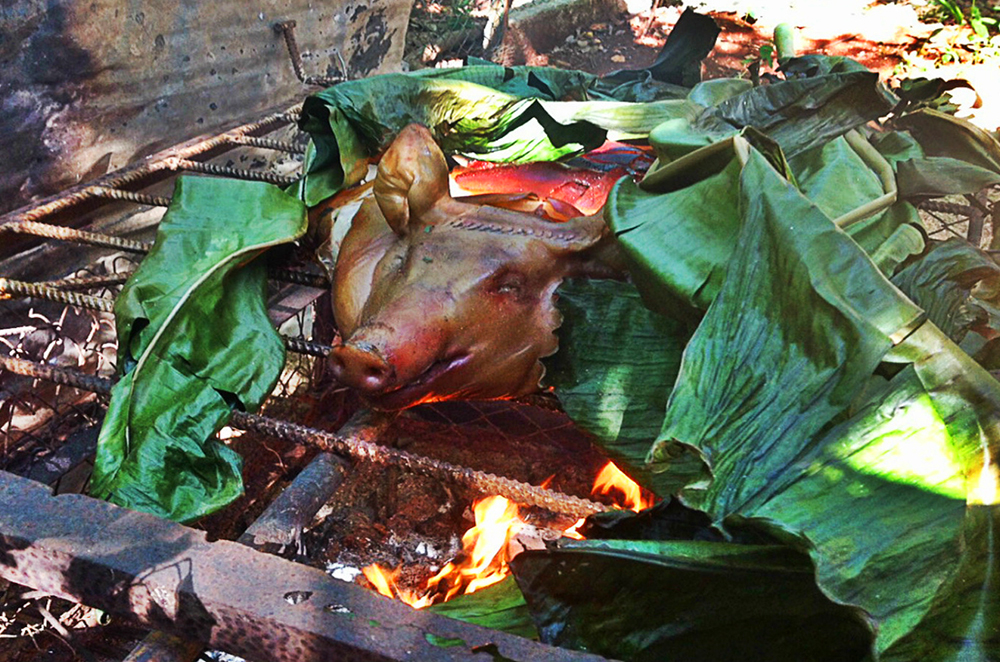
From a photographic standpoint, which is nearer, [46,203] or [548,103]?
[46,203]

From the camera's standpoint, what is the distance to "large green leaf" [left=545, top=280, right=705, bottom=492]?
188cm

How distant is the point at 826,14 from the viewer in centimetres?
773

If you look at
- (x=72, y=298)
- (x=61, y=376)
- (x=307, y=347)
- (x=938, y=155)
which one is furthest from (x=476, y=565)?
(x=938, y=155)

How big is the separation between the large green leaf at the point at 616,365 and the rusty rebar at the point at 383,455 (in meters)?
0.16

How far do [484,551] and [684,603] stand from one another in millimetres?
835

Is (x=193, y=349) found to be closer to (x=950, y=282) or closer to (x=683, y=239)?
(x=683, y=239)

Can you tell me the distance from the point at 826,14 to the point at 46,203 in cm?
705

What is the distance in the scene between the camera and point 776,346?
5.00 feet

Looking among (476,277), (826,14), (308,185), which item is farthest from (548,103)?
(826,14)

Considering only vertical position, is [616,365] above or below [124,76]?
below

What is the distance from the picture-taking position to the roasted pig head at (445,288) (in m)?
1.90

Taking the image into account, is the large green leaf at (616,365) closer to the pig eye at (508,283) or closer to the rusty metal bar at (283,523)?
the pig eye at (508,283)

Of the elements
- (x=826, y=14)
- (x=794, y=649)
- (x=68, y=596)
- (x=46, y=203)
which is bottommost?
(x=826, y=14)

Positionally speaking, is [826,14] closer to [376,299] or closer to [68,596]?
[376,299]
